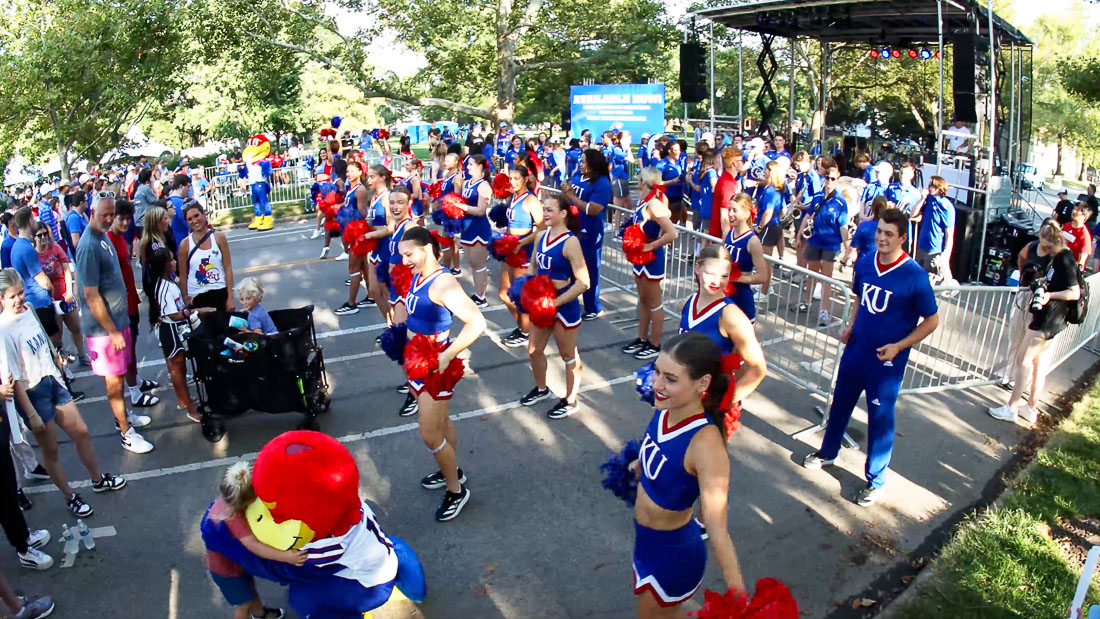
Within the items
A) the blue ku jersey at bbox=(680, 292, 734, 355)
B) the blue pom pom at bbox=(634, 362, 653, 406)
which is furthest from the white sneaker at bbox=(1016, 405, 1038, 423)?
the blue pom pom at bbox=(634, 362, 653, 406)

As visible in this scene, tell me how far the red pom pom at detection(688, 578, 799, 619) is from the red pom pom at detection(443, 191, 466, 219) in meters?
6.56

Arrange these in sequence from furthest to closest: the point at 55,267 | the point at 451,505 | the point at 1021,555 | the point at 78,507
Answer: the point at 55,267
the point at 78,507
the point at 451,505
the point at 1021,555

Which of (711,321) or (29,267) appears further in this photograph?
(29,267)

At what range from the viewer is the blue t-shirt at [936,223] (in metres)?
8.77

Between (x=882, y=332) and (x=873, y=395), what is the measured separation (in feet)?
1.38

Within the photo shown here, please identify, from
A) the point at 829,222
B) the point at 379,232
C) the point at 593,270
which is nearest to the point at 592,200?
the point at 593,270

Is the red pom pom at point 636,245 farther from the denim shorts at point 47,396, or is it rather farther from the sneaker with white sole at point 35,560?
the sneaker with white sole at point 35,560

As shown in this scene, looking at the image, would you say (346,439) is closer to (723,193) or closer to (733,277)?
(733,277)

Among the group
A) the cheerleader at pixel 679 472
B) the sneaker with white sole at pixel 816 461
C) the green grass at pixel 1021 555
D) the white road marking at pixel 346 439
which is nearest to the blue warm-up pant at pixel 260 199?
the white road marking at pixel 346 439

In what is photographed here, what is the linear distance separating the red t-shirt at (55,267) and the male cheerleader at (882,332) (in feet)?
24.4

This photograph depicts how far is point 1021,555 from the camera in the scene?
4312 mm

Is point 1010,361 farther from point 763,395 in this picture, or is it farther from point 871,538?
point 871,538

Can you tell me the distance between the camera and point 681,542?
299 cm

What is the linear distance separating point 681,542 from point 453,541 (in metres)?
2.07
